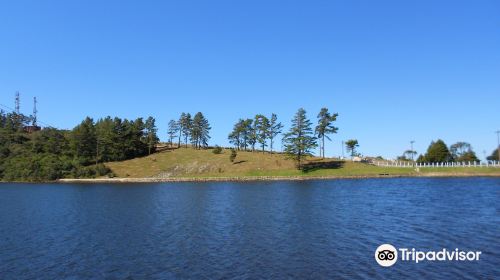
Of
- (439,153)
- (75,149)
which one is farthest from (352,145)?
(75,149)

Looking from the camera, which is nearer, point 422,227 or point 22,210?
point 422,227

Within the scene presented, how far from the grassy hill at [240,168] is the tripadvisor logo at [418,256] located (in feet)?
332

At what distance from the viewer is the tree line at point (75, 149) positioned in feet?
467

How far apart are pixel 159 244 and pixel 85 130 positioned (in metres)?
143

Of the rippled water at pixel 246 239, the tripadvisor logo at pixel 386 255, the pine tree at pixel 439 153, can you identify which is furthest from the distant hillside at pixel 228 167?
the tripadvisor logo at pixel 386 255

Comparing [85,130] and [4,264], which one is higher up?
[85,130]

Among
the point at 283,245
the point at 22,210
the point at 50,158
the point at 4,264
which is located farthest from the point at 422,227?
the point at 50,158

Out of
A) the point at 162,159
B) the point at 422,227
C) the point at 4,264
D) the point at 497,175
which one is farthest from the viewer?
the point at 162,159

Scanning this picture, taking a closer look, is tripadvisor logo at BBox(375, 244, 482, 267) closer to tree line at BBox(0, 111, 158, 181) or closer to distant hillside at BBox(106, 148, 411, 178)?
distant hillside at BBox(106, 148, 411, 178)

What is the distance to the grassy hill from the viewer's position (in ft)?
418

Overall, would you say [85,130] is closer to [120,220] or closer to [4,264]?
[120,220]

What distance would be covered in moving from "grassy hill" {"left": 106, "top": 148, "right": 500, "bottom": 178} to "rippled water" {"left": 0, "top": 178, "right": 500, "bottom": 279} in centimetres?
7568

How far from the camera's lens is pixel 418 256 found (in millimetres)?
24797

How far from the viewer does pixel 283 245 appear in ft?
96.1
